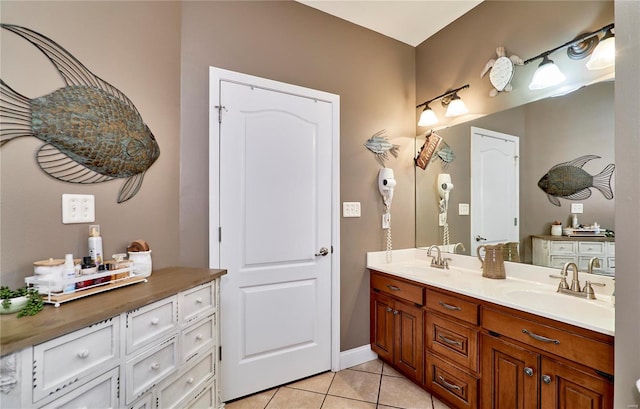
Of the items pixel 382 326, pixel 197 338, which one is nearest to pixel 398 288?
pixel 382 326

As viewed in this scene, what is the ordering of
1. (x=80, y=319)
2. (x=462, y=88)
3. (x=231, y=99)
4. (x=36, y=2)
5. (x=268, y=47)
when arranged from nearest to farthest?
1. (x=80, y=319)
2. (x=36, y=2)
3. (x=231, y=99)
4. (x=268, y=47)
5. (x=462, y=88)

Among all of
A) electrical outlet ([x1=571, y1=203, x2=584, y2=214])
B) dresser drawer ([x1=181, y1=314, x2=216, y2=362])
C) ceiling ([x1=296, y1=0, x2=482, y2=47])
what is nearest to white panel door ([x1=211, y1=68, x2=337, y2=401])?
dresser drawer ([x1=181, y1=314, x2=216, y2=362])

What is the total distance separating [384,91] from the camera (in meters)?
2.55

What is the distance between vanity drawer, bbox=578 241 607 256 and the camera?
1566mm

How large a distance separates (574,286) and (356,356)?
158cm

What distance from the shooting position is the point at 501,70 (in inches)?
79.4

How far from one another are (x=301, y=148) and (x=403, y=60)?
142 cm

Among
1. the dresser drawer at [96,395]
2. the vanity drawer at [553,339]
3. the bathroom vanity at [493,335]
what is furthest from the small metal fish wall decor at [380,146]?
the dresser drawer at [96,395]

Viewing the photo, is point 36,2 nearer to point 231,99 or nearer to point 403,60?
point 231,99

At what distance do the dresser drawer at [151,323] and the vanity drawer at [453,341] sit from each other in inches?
60.1

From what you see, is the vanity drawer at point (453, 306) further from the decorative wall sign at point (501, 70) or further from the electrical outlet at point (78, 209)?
the electrical outlet at point (78, 209)

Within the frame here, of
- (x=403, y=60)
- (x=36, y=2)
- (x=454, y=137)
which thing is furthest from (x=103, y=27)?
(x=454, y=137)

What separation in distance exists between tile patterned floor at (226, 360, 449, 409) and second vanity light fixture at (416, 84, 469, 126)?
83.3 inches

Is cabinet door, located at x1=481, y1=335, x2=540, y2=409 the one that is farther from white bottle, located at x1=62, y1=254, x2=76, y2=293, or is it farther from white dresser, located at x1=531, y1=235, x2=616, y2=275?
white bottle, located at x1=62, y1=254, x2=76, y2=293
